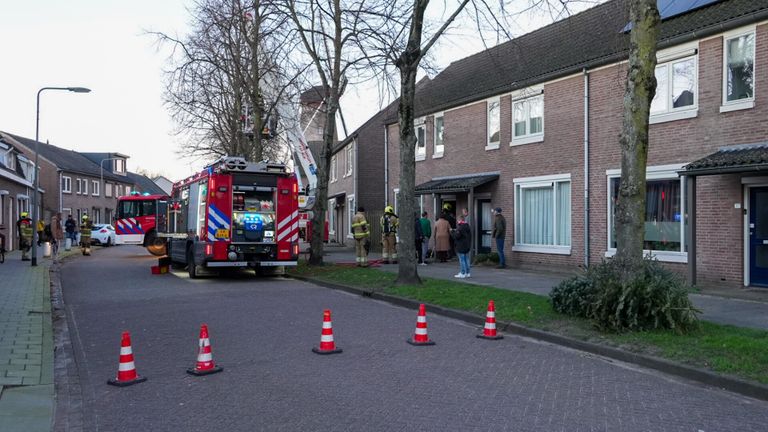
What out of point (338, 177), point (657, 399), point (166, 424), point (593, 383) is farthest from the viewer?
point (338, 177)

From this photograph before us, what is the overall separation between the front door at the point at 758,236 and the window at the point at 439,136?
11.7 meters

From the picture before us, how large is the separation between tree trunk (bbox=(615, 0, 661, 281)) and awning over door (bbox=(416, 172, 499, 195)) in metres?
10.8

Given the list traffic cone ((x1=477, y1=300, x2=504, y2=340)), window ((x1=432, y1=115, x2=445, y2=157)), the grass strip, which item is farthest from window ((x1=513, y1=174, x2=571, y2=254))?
traffic cone ((x1=477, y1=300, x2=504, y2=340))

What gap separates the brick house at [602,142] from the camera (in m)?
13.0

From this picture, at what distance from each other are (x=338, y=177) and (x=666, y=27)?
26.0 m

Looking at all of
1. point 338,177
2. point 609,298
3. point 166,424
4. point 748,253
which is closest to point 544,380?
point 609,298

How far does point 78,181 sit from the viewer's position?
58812 millimetres

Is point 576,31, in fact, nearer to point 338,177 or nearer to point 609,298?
point 609,298

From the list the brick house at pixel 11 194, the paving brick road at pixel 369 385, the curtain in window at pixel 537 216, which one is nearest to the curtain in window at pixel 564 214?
the curtain in window at pixel 537 216

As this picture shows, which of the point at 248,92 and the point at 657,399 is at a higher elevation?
the point at 248,92

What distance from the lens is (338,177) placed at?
39594mm

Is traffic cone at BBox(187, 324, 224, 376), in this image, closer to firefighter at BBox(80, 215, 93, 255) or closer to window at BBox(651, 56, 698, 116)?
window at BBox(651, 56, 698, 116)

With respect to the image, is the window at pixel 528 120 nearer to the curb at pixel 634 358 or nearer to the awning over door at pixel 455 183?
the awning over door at pixel 455 183

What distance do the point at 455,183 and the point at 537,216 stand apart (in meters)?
3.30
